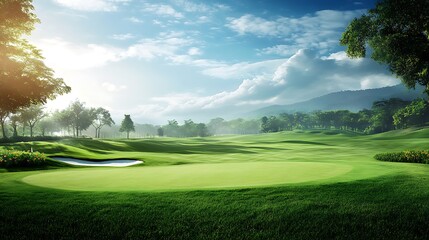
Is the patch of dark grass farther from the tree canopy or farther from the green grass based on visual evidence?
the tree canopy

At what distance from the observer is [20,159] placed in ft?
86.7

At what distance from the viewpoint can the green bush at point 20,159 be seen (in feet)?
84.2

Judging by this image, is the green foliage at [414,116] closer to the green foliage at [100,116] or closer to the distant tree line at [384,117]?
the distant tree line at [384,117]

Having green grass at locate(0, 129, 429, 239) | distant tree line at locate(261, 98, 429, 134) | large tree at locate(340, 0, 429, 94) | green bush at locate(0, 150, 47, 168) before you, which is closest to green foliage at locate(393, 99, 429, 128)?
distant tree line at locate(261, 98, 429, 134)

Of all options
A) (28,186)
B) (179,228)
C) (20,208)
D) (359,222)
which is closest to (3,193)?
(28,186)

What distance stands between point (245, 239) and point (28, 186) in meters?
9.36

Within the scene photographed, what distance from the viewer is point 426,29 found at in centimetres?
2261

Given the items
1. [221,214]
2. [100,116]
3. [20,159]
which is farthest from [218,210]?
[100,116]

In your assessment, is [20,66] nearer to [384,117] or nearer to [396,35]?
[396,35]

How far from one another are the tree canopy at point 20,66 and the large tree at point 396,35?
23168 millimetres

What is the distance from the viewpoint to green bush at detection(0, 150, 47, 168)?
84.2 feet

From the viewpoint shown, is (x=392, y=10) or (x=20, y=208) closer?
(x=20, y=208)

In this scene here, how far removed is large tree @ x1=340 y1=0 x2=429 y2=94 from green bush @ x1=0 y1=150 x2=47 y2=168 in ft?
89.3

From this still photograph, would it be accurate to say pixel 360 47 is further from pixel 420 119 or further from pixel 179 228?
pixel 420 119
